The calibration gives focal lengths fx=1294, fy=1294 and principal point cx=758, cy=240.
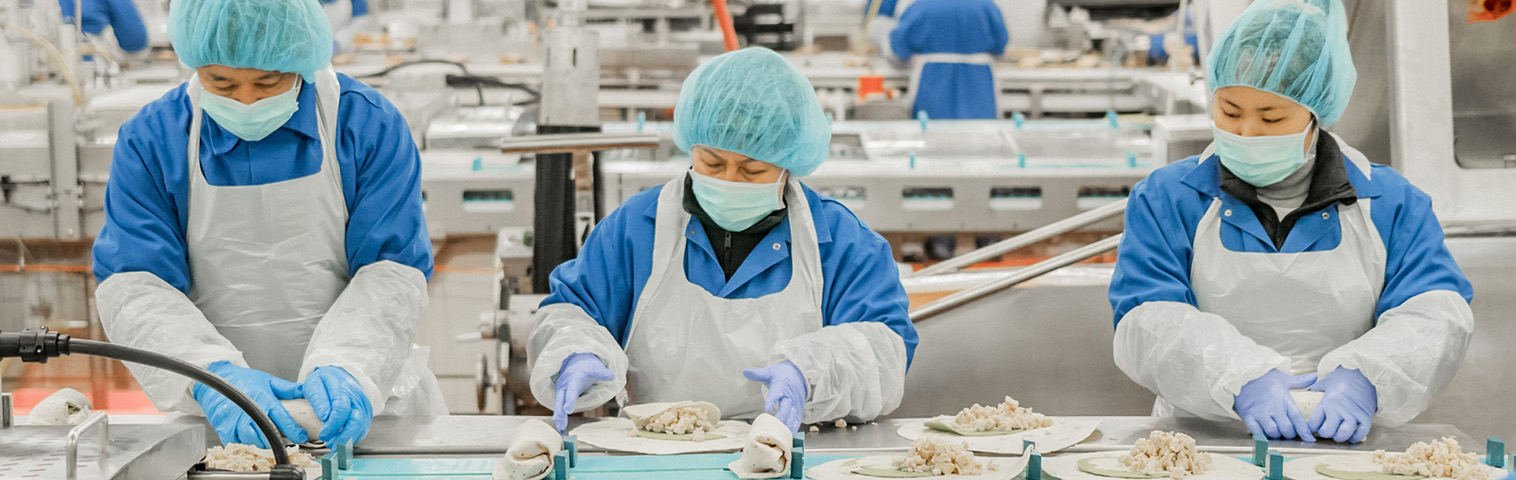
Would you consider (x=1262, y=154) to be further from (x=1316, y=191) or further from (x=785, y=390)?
(x=785, y=390)

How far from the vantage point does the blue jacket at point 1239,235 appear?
2193 millimetres

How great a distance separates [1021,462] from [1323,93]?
0.89 m

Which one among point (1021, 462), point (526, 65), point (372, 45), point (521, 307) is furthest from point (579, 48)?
point (372, 45)

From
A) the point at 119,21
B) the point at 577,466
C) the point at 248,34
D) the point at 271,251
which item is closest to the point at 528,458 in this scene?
the point at 577,466

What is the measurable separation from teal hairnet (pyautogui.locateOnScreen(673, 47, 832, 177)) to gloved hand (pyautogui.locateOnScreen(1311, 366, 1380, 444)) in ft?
3.03

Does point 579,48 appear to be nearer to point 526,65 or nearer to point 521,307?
point 521,307

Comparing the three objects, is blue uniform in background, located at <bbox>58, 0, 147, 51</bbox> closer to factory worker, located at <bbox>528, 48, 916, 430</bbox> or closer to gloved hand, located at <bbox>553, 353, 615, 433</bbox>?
factory worker, located at <bbox>528, 48, 916, 430</bbox>

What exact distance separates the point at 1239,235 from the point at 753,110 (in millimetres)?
882

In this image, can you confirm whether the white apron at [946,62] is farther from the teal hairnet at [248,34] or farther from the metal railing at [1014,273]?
the teal hairnet at [248,34]

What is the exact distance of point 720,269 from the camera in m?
2.24

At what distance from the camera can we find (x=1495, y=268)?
2826mm

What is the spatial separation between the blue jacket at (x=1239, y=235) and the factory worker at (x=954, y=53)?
13.3 feet

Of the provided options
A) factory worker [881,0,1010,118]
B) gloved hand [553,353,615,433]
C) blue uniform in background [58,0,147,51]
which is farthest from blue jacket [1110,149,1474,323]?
blue uniform in background [58,0,147,51]

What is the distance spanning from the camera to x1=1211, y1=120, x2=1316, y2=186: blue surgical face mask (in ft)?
7.16
